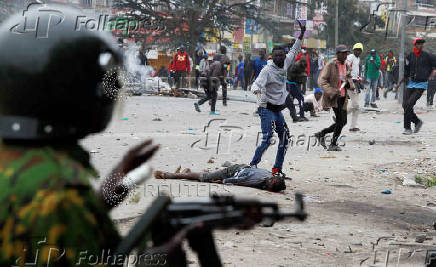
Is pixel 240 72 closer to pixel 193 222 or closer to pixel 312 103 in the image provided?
pixel 312 103

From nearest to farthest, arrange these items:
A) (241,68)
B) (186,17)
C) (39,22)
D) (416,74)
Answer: (39,22)
(416,74)
(241,68)
(186,17)

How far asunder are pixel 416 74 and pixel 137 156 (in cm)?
1234

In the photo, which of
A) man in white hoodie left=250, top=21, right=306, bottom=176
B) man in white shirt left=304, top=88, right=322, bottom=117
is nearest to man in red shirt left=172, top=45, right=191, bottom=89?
man in white shirt left=304, top=88, right=322, bottom=117

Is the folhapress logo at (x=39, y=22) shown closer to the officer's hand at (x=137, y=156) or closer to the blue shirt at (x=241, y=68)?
the officer's hand at (x=137, y=156)

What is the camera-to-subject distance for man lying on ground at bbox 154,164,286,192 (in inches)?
295

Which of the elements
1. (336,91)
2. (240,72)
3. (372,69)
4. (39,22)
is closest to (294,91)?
(372,69)

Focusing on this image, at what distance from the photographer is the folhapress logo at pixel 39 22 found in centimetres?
160

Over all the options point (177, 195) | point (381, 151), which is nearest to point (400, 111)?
point (381, 151)

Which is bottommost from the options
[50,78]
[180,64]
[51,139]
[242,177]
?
[242,177]

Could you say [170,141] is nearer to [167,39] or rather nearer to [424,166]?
[424,166]

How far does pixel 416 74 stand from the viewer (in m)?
13.6

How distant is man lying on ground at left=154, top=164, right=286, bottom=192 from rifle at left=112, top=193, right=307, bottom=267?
581 centimetres

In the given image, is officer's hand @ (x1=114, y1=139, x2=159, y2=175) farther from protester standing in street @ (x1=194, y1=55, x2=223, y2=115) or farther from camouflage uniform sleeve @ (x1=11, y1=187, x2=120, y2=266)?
protester standing in street @ (x1=194, y1=55, x2=223, y2=115)

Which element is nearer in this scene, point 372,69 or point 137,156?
point 137,156
